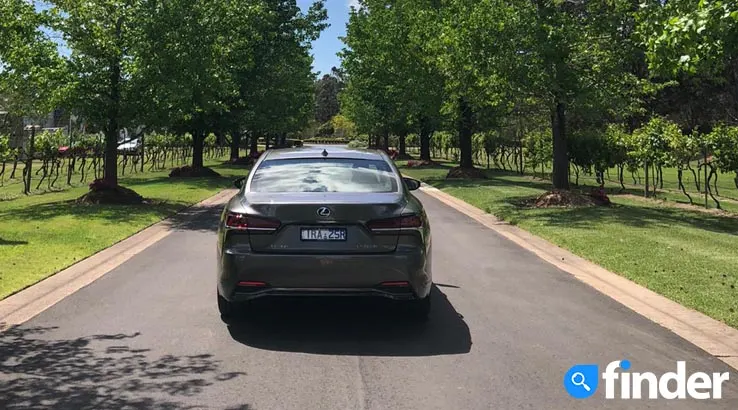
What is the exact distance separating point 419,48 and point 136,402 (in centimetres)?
2624

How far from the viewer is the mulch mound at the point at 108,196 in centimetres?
1745

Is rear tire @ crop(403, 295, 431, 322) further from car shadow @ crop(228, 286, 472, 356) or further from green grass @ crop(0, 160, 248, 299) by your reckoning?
green grass @ crop(0, 160, 248, 299)

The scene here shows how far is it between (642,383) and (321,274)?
8.65 ft

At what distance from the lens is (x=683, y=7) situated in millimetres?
7621

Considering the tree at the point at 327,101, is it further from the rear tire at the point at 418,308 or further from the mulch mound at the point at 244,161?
the rear tire at the point at 418,308

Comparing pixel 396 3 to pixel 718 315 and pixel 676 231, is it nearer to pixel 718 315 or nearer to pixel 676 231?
pixel 676 231

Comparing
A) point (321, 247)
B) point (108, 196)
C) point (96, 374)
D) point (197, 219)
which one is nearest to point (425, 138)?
point (108, 196)

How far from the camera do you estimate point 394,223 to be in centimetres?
575

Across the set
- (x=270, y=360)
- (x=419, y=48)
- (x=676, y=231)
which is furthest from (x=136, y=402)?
(x=419, y=48)

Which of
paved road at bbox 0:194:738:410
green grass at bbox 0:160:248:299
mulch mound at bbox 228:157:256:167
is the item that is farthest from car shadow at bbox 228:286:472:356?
mulch mound at bbox 228:157:256:167

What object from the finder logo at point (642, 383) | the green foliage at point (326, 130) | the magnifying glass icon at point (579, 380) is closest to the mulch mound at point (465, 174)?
the finder logo at point (642, 383)

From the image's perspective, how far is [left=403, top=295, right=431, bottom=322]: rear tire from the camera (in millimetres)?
6199

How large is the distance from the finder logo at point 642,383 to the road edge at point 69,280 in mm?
5027

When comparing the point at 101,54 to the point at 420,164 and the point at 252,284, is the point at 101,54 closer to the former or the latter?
the point at 252,284
